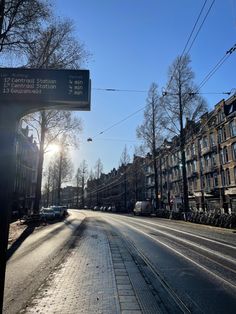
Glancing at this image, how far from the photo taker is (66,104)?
18.8ft

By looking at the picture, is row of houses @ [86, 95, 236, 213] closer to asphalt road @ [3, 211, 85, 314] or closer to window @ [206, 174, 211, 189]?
window @ [206, 174, 211, 189]

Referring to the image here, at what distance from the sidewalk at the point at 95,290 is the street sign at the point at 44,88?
3.39 meters

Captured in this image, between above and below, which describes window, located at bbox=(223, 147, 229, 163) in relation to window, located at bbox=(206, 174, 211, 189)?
above

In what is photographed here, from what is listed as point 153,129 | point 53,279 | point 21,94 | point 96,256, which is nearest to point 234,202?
point 153,129

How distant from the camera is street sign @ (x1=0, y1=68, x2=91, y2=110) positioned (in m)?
5.34

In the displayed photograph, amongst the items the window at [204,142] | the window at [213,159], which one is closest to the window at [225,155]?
the window at [213,159]

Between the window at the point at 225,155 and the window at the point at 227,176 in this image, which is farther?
the window at the point at 225,155

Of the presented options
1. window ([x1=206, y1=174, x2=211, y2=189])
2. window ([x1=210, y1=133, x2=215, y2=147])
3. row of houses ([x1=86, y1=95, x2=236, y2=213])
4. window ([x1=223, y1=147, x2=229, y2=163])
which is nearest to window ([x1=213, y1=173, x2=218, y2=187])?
row of houses ([x1=86, y1=95, x2=236, y2=213])

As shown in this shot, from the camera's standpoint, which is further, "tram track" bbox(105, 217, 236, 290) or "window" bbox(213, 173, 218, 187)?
"window" bbox(213, 173, 218, 187)

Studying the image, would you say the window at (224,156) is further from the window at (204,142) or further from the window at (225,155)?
the window at (204,142)

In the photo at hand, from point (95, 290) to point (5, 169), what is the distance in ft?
10.8

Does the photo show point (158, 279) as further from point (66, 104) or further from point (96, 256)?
point (66, 104)

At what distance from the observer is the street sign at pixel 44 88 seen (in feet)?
17.5

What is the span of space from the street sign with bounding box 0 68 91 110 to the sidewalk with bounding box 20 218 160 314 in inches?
134
